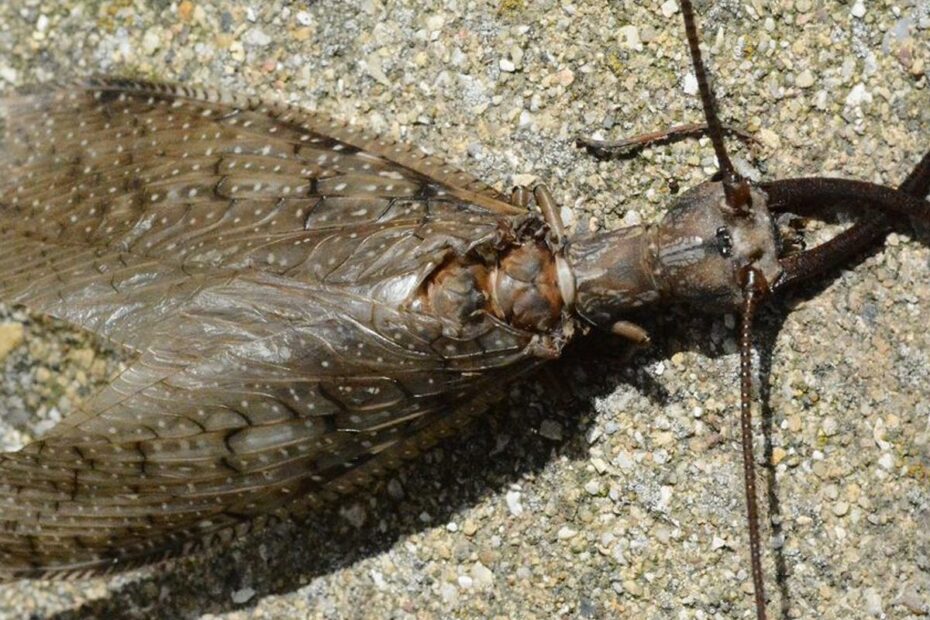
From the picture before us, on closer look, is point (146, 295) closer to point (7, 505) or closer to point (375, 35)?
point (7, 505)

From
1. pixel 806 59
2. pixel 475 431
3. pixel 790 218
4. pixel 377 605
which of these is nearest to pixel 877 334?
pixel 790 218

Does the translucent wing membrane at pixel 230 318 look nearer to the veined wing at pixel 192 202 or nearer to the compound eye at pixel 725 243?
the veined wing at pixel 192 202

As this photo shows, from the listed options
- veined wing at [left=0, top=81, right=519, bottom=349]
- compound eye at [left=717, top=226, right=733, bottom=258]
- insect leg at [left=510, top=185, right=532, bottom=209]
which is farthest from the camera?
insect leg at [left=510, top=185, right=532, bottom=209]

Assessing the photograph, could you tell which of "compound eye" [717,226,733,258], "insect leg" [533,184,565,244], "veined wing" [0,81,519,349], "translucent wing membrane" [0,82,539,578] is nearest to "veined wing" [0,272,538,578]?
"translucent wing membrane" [0,82,539,578]

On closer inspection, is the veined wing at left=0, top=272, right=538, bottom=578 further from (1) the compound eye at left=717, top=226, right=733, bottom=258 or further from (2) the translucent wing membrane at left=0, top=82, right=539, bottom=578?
(1) the compound eye at left=717, top=226, right=733, bottom=258

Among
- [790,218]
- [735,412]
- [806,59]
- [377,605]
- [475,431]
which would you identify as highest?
[806,59]

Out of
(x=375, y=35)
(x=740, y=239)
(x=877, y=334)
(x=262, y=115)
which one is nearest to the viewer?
(x=740, y=239)

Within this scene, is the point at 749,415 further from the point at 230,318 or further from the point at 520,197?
the point at 230,318
